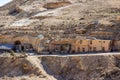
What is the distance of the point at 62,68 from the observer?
53.9 m

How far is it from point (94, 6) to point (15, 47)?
16130mm

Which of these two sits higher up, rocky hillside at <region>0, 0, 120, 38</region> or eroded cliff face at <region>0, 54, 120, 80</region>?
rocky hillside at <region>0, 0, 120, 38</region>

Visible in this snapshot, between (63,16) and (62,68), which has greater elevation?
(63,16)

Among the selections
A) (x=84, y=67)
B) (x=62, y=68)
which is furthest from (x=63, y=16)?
(x=84, y=67)

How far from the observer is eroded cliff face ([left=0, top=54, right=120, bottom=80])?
51.3 metres

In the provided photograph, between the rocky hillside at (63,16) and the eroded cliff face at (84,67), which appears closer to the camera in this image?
the eroded cliff face at (84,67)

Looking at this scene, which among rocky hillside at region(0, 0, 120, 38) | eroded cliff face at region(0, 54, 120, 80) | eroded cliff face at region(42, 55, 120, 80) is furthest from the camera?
rocky hillside at region(0, 0, 120, 38)

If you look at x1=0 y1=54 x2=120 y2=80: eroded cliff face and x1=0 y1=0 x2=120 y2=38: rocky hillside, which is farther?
x1=0 y1=0 x2=120 y2=38: rocky hillside

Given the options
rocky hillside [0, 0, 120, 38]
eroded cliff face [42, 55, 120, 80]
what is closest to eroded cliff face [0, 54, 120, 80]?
eroded cliff face [42, 55, 120, 80]

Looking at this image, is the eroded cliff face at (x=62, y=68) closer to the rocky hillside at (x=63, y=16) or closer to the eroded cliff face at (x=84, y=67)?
the eroded cliff face at (x=84, y=67)

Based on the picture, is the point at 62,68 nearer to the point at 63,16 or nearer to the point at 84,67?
the point at 84,67

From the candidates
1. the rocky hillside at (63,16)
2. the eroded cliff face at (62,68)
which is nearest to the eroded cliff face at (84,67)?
the eroded cliff face at (62,68)

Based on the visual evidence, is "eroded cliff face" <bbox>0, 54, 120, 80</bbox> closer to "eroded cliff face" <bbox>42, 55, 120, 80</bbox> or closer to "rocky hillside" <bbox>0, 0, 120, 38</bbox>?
"eroded cliff face" <bbox>42, 55, 120, 80</bbox>

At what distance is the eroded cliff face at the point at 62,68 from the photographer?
168 ft
